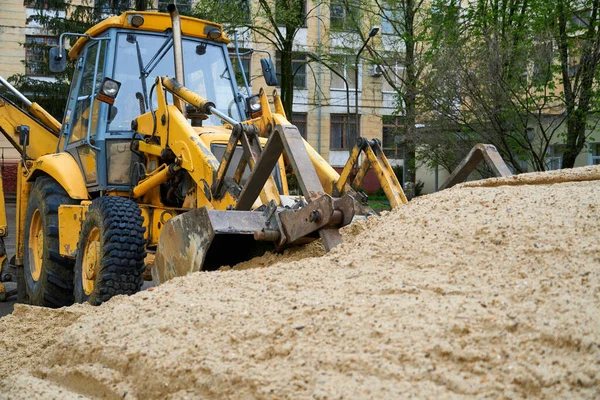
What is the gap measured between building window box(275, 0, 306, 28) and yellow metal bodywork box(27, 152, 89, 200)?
48.4 ft

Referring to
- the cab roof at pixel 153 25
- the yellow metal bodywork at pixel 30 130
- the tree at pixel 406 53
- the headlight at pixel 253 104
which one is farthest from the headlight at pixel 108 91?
the tree at pixel 406 53

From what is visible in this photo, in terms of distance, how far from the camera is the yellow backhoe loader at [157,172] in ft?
17.1

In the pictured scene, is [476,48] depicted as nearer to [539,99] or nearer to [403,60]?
[539,99]

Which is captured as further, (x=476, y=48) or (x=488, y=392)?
(x=476, y=48)

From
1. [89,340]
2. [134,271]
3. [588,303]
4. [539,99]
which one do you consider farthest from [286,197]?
[539,99]

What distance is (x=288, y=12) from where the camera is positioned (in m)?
21.9

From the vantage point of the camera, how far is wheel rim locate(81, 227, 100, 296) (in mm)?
6551

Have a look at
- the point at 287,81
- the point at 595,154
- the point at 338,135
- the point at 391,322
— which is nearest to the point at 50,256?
the point at 391,322

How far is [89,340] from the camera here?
12.9 ft

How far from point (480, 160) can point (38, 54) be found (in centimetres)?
2770

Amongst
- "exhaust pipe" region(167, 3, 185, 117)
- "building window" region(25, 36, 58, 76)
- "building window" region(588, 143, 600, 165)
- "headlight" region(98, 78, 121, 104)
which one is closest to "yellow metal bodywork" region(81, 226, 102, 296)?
"headlight" region(98, 78, 121, 104)

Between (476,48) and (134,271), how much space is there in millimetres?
12466

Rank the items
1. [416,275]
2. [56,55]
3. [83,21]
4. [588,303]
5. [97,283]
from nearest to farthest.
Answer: [588,303], [416,275], [97,283], [56,55], [83,21]

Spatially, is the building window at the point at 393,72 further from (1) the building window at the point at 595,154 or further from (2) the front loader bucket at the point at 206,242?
(2) the front loader bucket at the point at 206,242
